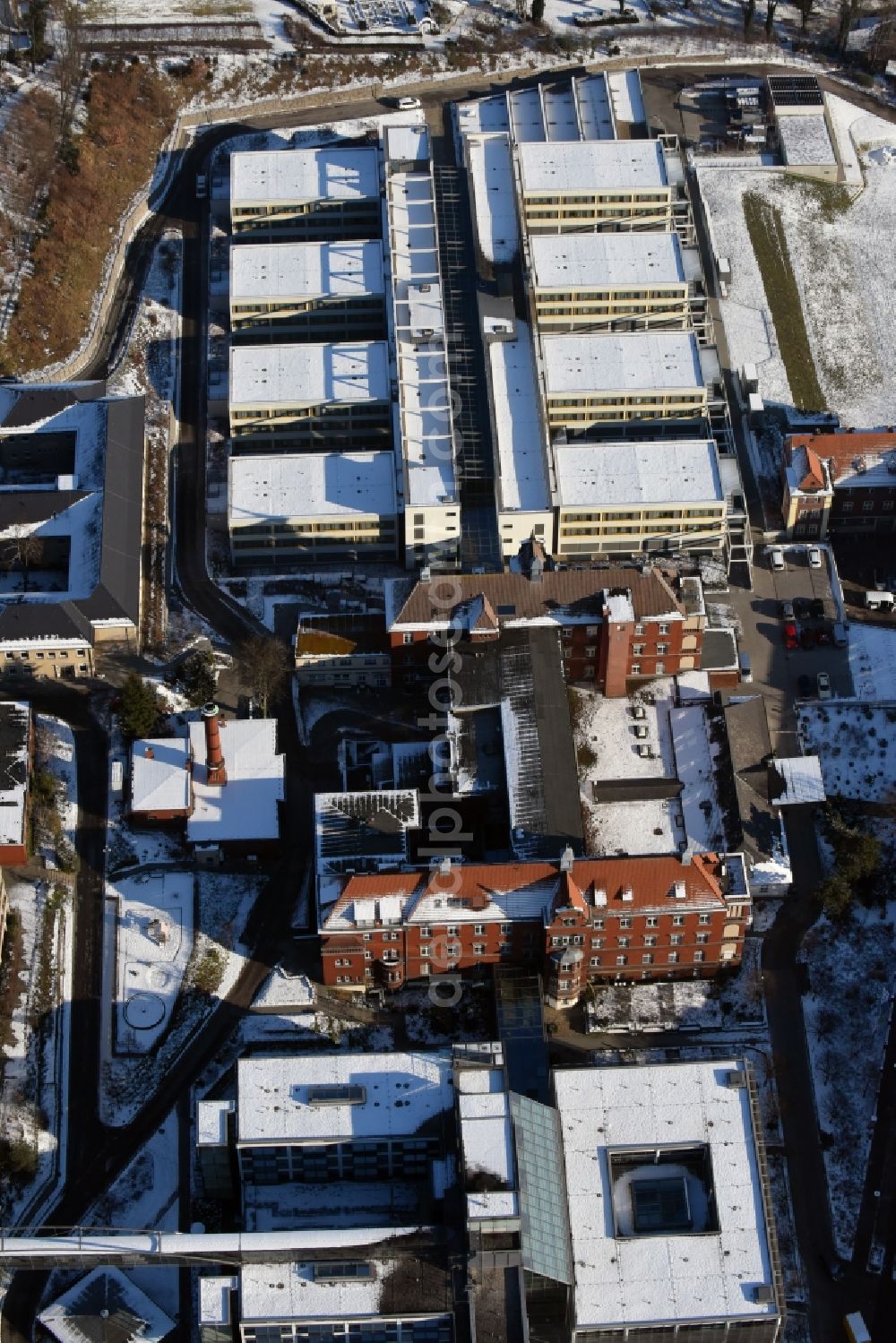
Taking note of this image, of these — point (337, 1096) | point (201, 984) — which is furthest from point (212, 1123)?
point (201, 984)

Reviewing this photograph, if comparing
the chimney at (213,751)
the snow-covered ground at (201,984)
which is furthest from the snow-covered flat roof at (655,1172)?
the chimney at (213,751)

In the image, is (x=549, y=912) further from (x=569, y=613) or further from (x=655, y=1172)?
(x=569, y=613)

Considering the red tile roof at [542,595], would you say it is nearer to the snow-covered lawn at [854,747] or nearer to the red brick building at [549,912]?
the snow-covered lawn at [854,747]

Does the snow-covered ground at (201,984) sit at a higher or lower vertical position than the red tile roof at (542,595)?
lower

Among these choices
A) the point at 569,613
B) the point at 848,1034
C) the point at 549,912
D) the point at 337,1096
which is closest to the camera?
the point at 337,1096

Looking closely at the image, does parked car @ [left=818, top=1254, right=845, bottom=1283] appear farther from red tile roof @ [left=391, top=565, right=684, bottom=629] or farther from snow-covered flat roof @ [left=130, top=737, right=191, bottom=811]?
snow-covered flat roof @ [left=130, top=737, right=191, bottom=811]

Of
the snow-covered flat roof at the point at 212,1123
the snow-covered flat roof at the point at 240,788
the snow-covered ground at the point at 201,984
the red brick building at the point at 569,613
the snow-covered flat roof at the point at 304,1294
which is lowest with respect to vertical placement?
the snow-covered flat roof at the point at 304,1294
